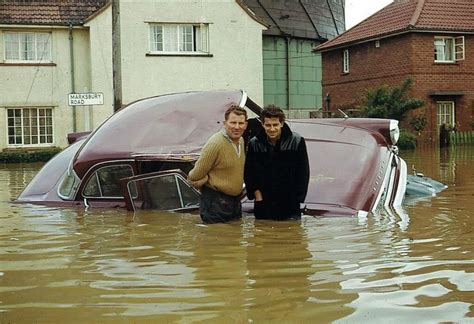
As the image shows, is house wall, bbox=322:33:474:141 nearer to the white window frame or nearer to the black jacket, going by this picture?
the white window frame

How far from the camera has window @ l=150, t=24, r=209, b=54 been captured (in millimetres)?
28602

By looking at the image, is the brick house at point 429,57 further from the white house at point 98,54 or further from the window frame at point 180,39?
the window frame at point 180,39

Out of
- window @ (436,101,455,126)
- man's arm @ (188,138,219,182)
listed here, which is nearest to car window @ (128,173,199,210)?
man's arm @ (188,138,219,182)

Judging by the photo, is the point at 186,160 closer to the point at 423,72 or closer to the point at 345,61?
the point at 423,72

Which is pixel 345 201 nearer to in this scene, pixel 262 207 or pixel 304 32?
pixel 262 207

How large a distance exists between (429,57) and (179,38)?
1026cm

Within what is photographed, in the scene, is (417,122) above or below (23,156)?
above

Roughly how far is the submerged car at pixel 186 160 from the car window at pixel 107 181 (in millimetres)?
12

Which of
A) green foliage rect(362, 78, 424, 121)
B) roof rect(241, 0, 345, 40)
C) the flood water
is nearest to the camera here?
the flood water

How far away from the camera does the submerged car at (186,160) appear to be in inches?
305

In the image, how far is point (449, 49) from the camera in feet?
100

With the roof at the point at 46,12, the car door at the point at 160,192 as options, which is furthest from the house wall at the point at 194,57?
the car door at the point at 160,192

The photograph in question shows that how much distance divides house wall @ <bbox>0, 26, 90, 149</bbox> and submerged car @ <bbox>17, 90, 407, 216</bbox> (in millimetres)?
18979

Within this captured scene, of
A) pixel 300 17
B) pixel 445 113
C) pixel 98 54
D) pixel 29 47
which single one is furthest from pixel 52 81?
pixel 445 113
